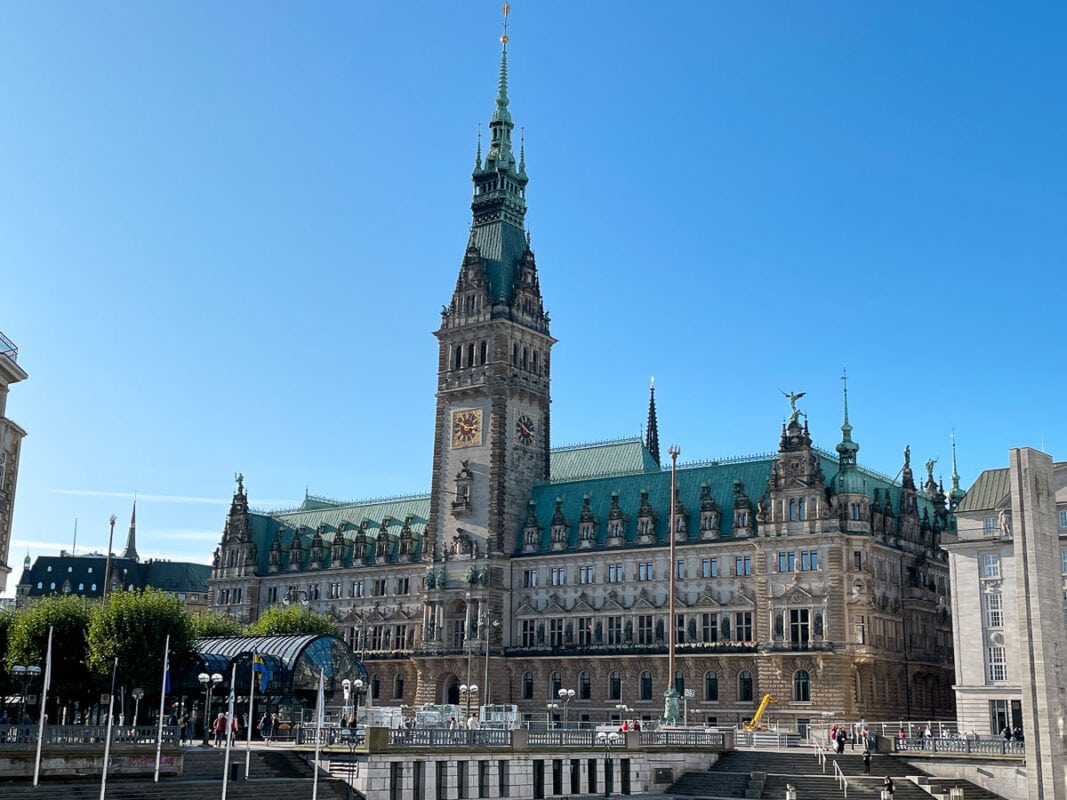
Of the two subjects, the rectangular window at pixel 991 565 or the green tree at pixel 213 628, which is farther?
the green tree at pixel 213 628

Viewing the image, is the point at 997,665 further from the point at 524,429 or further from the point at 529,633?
the point at 524,429

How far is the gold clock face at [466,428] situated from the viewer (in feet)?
425

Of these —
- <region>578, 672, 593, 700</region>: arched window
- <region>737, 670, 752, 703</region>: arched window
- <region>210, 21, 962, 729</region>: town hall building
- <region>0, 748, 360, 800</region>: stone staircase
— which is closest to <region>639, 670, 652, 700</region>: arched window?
<region>210, 21, 962, 729</region>: town hall building

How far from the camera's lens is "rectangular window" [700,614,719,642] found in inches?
4461

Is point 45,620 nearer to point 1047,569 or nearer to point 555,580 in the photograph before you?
point 555,580

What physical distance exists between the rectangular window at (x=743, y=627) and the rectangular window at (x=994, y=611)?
76.0 feet

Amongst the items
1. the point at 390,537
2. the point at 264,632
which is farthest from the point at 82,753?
the point at 390,537

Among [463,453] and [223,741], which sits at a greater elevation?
[463,453]

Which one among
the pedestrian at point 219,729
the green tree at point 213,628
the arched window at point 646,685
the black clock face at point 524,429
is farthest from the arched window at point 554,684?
the pedestrian at point 219,729

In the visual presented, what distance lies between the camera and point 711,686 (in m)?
112

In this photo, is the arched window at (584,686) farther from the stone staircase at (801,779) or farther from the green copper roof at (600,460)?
the stone staircase at (801,779)

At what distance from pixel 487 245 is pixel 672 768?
68938 millimetres

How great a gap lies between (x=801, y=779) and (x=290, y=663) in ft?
106

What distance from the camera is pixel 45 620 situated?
9319cm
